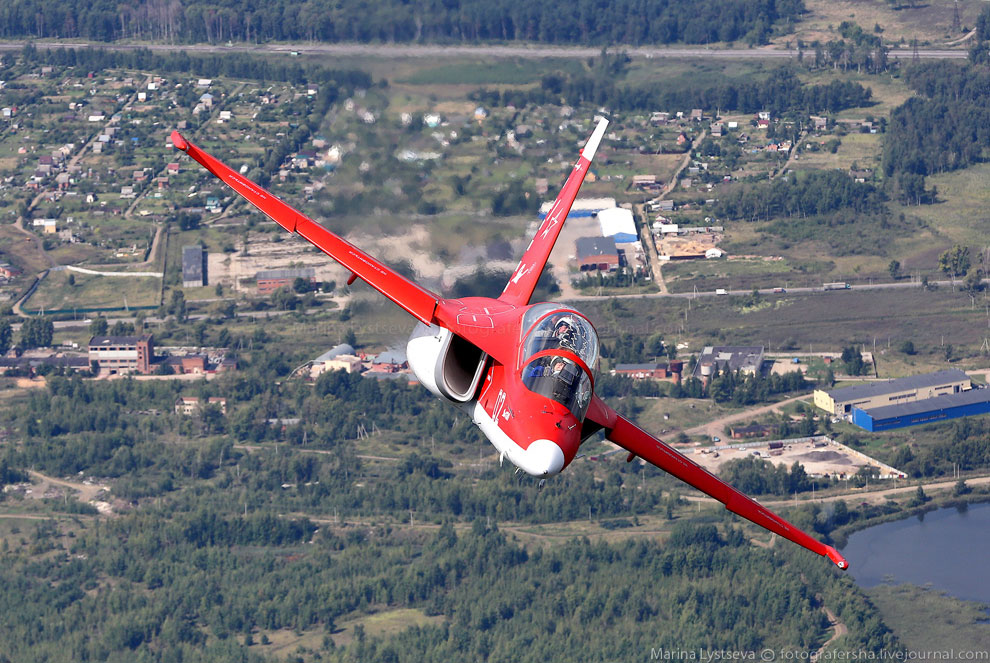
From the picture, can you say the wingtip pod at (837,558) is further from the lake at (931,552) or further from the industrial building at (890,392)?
the industrial building at (890,392)

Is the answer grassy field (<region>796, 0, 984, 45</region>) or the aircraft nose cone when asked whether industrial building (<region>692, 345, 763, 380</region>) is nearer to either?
grassy field (<region>796, 0, 984, 45</region>)

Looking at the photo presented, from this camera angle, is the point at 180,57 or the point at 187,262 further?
the point at 180,57

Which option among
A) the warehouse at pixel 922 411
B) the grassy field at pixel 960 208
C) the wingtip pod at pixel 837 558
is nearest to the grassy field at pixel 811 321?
the warehouse at pixel 922 411

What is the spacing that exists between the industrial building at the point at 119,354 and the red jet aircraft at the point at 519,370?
68347 mm

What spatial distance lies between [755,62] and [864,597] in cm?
8369

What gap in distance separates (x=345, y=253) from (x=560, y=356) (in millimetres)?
9196

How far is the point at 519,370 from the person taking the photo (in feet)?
162

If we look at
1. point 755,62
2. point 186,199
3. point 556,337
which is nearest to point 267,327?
point 186,199

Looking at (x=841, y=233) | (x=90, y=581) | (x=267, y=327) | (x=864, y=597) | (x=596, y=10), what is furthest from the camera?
(x=596, y=10)

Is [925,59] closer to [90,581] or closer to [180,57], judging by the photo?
[180,57]

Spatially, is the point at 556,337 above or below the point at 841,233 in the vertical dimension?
above

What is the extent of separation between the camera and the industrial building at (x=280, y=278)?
128000mm

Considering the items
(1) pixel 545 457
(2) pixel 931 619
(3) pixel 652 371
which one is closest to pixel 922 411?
(3) pixel 652 371

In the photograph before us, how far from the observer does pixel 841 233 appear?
140 m
